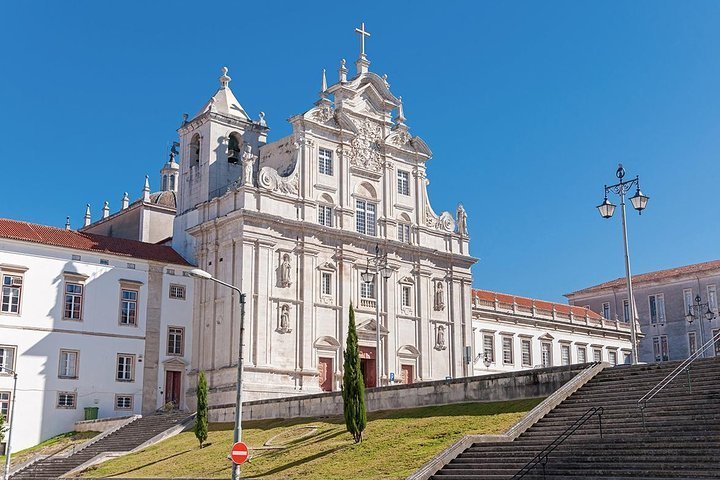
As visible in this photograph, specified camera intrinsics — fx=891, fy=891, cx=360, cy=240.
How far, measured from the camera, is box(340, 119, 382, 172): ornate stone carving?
5506 cm

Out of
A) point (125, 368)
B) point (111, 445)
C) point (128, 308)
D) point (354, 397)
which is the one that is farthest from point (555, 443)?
point (128, 308)

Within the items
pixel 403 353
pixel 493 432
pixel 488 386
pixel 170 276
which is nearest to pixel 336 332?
pixel 403 353

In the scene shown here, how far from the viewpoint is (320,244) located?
5216 cm

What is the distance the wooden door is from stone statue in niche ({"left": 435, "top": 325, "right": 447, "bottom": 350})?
250 centimetres

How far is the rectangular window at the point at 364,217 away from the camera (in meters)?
54.7

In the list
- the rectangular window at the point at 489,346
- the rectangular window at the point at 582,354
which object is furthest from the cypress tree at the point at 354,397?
the rectangular window at the point at 582,354

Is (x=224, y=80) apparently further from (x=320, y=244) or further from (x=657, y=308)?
(x=657, y=308)

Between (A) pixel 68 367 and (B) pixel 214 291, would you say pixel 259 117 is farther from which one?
(A) pixel 68 367

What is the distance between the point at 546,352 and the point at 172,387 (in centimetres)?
3325

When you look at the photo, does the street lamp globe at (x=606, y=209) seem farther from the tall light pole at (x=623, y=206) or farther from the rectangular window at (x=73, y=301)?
the rectangular window at (x=73, y=301)

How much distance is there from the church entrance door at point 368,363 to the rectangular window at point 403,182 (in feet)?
35.5

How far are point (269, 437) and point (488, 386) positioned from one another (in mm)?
9608

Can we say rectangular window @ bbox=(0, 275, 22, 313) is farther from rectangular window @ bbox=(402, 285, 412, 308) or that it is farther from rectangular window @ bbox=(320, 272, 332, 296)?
rectangular window @ bbox=(402, 285, 412, 308)

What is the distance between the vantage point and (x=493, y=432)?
89.2 feet
